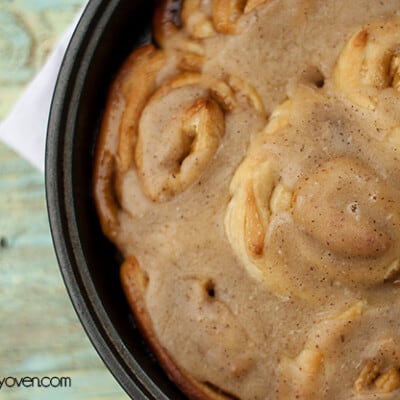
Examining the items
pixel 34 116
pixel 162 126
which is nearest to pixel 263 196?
pixel 162 126

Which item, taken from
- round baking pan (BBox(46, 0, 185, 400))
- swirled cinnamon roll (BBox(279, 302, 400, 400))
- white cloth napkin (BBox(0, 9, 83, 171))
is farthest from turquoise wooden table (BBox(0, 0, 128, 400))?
swirled cinnamon roll (BBox(279, 302, 400, 400))

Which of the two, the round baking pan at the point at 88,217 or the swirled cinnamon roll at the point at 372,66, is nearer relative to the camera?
the swirled cinnamon roll at the point at 372,66

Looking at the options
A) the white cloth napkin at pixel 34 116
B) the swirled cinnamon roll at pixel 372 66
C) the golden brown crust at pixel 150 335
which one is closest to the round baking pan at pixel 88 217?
the golden brown crust at pixel 150 335

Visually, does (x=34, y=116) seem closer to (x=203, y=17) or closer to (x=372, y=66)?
(x=203, y=17)

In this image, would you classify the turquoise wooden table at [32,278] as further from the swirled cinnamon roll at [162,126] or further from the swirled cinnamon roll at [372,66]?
the swirled cinnamon roll at [372,66]

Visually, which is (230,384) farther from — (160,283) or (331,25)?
(331,25)

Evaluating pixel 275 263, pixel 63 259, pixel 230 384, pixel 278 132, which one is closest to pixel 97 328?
pixel 63 259

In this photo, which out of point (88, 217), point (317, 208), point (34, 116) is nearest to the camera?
point (317, 208)

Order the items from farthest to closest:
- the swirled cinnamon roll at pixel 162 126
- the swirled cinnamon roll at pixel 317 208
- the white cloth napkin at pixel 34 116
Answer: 1. the white cloth napkin at pixel 34 116
2. the swirled cinnamon roll at pixel 162 126
3. the swirled cinnamon roll at pixel 317 208
